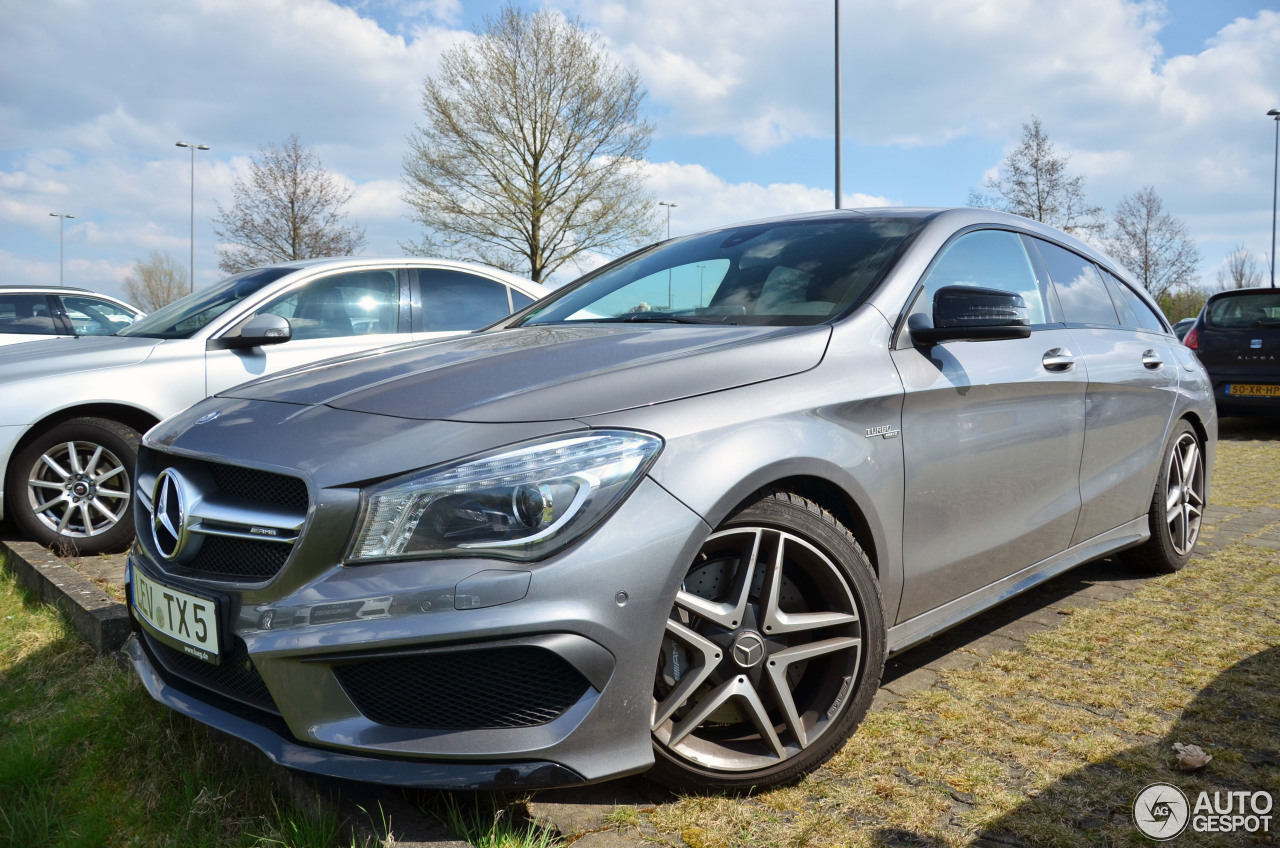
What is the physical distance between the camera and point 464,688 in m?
1.84

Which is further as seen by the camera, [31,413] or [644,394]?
[31,413]

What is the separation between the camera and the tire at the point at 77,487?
4.61 m

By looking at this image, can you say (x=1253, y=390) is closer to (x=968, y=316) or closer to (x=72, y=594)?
(x=968, y=316)

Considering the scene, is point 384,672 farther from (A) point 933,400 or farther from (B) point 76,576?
(B) point 76,576

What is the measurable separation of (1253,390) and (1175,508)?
23.3ft

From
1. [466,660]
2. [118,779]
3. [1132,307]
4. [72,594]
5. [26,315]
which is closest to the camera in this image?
[466,660]

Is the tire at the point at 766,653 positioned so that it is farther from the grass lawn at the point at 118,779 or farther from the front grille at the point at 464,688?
the grass lawn at the point at 118,779

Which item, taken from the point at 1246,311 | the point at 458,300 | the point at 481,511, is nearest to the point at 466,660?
the point at 481,511

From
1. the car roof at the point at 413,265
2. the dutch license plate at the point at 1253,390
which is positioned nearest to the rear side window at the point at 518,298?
the car roof at the point at 413,265

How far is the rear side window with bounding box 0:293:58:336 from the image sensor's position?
9.75 metres

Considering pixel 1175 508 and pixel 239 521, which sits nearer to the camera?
pixel 239 521

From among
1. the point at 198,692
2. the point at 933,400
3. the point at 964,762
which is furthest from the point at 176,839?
the point at 933,400

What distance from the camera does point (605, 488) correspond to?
1896mm

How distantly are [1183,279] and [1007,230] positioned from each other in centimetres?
3365
